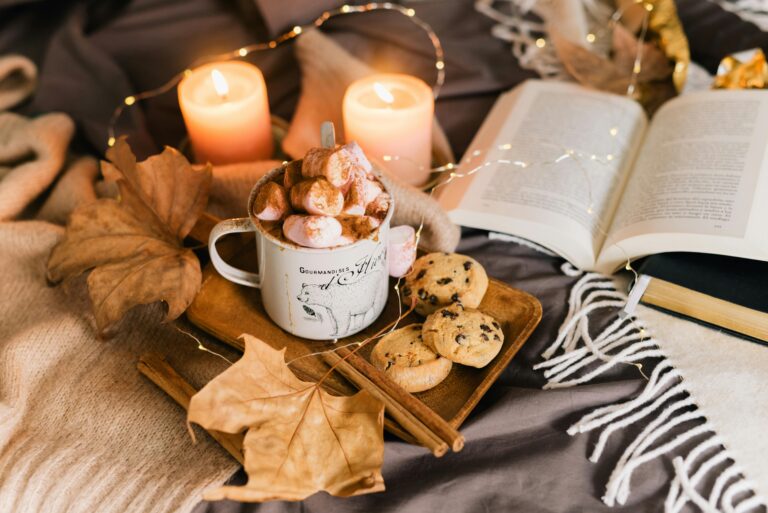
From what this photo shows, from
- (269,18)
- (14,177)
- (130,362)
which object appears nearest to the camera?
(130,362)

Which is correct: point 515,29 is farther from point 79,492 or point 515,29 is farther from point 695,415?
point 79,492

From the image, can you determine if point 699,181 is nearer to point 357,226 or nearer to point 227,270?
point 357,226

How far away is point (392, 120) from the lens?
0.88 m

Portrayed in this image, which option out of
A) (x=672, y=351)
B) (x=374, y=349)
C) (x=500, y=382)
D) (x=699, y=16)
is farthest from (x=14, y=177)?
(x=699, y=16)

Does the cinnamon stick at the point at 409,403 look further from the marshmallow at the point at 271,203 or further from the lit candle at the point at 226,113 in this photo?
the lit candle at the point at 226,113

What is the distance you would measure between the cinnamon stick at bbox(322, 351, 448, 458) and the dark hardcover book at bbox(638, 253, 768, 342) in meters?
0.36

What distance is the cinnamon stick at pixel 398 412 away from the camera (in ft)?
1.86

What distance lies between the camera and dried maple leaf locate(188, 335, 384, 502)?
21.7 inches

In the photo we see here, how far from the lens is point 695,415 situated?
0.67 meters

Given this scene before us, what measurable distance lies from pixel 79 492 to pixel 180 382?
13 cm

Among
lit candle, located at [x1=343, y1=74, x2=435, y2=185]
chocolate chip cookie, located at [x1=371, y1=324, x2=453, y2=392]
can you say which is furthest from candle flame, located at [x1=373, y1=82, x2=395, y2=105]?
chocolate chip cookie, located at [x1=371, y1=324, x2=453, y2=392]

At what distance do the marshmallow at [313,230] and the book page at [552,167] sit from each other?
1.06 ft

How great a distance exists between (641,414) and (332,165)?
41 centimetres

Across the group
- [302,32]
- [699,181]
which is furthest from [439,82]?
[699,181]
